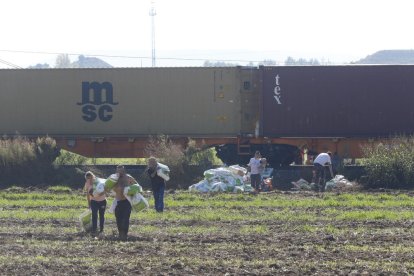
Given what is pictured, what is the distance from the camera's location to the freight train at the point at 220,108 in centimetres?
3316

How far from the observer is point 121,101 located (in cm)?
3412

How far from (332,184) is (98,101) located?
9445 mm

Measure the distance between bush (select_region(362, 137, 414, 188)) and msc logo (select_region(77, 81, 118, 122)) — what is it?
9.57 m

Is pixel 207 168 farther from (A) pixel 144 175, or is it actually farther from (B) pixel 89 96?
(B) pixel 89 96

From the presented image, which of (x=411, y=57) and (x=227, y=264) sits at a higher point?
(x=411, y=57)

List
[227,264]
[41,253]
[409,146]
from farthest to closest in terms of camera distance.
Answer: [409,146], [41,253], [227,264]

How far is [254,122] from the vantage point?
Result: 33.6m

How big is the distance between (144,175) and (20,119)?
654cm

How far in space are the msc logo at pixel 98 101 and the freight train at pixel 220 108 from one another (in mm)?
34

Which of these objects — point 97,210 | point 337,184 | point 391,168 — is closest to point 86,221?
point 97,210

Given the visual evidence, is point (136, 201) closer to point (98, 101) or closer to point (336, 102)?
point (336, 102)

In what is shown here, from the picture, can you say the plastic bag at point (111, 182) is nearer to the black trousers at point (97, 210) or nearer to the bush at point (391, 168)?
the black trousers at point (97, 210)

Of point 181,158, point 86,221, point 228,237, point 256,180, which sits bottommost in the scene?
point 228,237

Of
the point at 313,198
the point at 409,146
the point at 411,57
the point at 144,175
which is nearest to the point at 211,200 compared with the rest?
the point at 313,198
